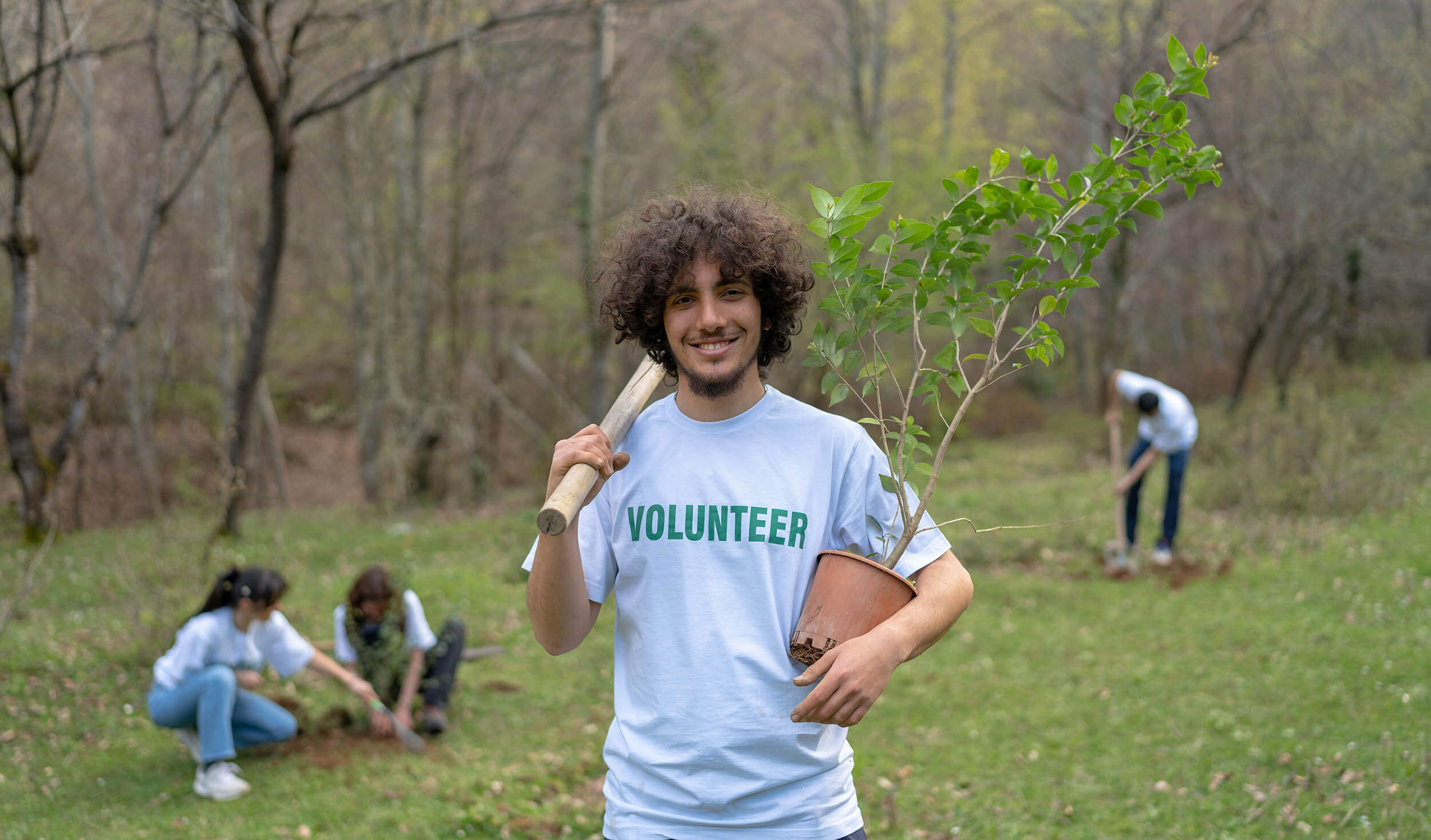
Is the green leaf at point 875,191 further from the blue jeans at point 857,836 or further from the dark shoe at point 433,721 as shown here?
the dark shoe at point 433,721

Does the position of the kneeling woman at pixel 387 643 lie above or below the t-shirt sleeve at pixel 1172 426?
below

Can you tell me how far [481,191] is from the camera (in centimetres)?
2050

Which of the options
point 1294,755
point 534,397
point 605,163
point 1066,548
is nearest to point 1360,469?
point 1066,548

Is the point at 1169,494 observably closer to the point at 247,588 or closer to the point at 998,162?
the point at 247,588

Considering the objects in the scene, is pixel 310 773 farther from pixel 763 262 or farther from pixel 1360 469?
pixel 1360 469

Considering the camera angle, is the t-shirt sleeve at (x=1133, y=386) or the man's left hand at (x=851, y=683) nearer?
the man's left hand at (x=851, y=683)

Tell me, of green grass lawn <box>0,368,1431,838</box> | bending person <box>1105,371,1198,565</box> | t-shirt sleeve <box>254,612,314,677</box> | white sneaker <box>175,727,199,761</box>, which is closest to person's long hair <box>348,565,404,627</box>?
t-shirt sleeve <box>254,612,314,677</box>

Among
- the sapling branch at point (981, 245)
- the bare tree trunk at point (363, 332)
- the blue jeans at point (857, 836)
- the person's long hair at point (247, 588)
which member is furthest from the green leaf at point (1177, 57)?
the bare tree trunk at point (363, 332)

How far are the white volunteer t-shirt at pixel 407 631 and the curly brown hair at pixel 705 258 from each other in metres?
3.85

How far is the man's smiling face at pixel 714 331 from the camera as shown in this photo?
207 centimetres

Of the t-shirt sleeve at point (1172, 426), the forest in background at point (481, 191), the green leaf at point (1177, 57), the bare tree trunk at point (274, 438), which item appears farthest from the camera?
the bare tree trunk at point (274, 438)

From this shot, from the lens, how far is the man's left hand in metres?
1.77

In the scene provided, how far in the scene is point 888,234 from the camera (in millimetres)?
2135

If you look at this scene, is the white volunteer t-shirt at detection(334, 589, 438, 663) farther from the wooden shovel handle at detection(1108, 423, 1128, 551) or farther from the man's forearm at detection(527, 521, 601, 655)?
the wooden shovel handle at detection(1108, 423, 1128, 551)
